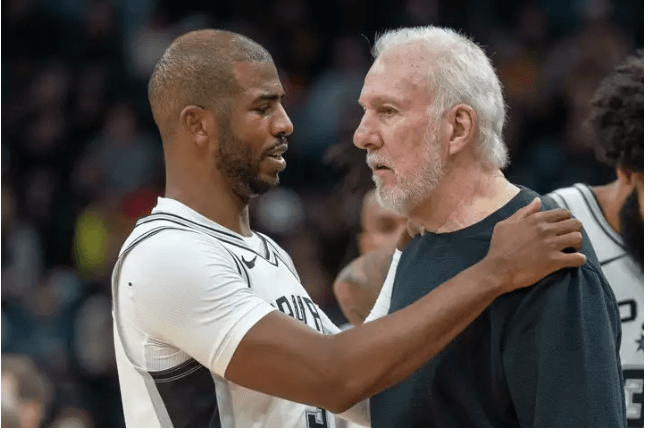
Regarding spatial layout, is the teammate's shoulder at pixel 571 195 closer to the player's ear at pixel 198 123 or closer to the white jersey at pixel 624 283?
the white jersey at pixel 624 283

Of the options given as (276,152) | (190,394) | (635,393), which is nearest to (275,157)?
(276,152)

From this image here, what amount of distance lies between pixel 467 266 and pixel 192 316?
0.67 m

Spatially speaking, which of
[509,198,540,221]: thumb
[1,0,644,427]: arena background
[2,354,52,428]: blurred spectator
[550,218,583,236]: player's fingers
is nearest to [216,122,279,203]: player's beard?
[509,198,540,221]: thumb

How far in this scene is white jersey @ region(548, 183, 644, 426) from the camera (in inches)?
143

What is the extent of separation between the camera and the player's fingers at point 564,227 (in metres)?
2.17

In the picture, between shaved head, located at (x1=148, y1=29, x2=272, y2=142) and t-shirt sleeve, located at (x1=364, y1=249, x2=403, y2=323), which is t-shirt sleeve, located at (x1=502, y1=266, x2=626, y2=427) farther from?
shaved head, located at (x1=148, y1=29, x2=272, y2=142)

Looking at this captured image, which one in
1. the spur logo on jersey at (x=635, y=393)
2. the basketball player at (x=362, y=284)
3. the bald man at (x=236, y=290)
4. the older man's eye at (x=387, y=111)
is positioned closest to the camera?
the bald man at (x=236, y=290)

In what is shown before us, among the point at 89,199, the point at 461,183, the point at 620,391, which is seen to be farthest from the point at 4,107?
the point at 620,391

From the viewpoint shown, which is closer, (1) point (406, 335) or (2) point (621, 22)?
(1) point (406, 335)


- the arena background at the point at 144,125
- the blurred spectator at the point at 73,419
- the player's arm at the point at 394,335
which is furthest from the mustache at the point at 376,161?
the blurred spectator at the point at 73,419

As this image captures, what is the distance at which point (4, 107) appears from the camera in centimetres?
693

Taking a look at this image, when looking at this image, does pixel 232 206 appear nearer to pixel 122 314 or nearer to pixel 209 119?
pixel 209 119

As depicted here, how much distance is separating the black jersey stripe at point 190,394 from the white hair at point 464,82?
0.88m

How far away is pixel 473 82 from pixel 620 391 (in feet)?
2.64
